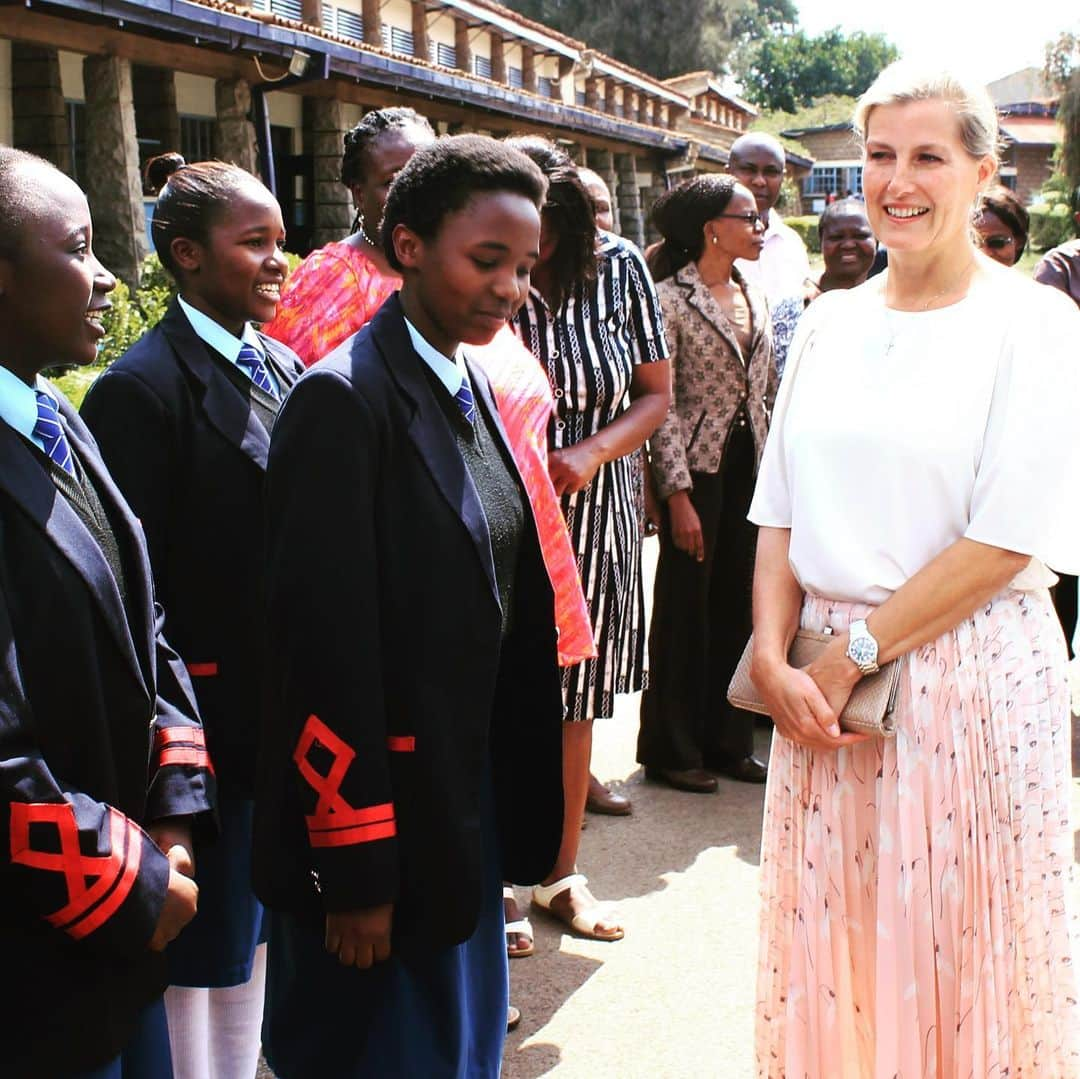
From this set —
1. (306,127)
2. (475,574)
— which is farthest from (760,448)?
(306,127)

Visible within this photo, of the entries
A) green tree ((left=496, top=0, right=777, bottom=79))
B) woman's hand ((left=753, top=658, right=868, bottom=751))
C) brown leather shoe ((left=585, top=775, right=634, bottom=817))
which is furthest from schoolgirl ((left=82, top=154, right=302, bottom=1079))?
green tree ((left=496, top=0, right=777, bottom=79))

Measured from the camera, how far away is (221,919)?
2756 mm

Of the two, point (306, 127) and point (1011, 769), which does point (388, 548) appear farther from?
point (306, 127)

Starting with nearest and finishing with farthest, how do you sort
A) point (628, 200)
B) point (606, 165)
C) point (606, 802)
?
point (606, 802), point (606, 165), point (628, 200)

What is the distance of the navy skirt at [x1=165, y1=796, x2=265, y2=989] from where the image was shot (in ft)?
9.00

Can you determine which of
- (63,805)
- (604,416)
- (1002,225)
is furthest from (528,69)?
(63,805)

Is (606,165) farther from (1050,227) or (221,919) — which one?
(221,919)

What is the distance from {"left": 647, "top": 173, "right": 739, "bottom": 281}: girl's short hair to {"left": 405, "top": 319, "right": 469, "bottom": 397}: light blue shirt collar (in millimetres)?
2810

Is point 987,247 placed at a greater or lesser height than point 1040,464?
greater

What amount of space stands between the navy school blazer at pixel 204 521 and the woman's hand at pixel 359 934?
654 mm

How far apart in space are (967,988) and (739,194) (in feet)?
10.4

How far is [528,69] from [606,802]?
31.2 metres

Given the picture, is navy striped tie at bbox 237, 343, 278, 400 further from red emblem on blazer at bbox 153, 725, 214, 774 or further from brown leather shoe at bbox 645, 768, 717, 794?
brown leather shoe at bbox 645, 768, 717, 794

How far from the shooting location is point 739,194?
16.2ft
